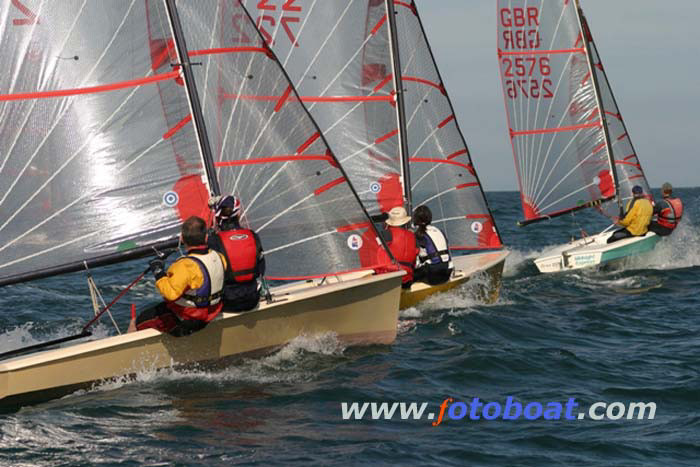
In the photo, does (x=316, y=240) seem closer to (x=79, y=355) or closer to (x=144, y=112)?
(x=144, y=112)

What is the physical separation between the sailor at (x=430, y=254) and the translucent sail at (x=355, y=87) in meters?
1.56

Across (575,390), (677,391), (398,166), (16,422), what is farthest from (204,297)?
(398,166)

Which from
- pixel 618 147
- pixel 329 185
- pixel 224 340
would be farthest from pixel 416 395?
pixel 618 147

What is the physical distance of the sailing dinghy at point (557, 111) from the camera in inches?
704

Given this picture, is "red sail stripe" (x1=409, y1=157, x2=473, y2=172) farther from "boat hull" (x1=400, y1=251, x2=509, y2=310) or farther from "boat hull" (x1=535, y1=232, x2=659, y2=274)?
"boat hull" (x1=535, y1=232, x2=659, y2=274)

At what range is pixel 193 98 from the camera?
9211 millimetres

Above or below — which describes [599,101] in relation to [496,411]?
above

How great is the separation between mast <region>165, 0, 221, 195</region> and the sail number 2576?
9.53 m

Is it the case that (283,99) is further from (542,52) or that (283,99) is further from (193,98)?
(542,52)

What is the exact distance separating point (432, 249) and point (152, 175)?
4011 mm

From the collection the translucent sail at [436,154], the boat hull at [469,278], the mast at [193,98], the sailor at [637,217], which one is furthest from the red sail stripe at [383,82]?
the sailor at [637,217]

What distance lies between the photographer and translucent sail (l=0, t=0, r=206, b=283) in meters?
8.65

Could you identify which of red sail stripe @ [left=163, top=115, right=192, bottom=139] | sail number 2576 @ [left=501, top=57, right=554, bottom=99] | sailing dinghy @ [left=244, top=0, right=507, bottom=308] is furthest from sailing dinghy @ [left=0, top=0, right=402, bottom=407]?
sail number 2576 @ [left=501, top=57, right=554, bottom=99]

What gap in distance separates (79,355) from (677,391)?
464cm
